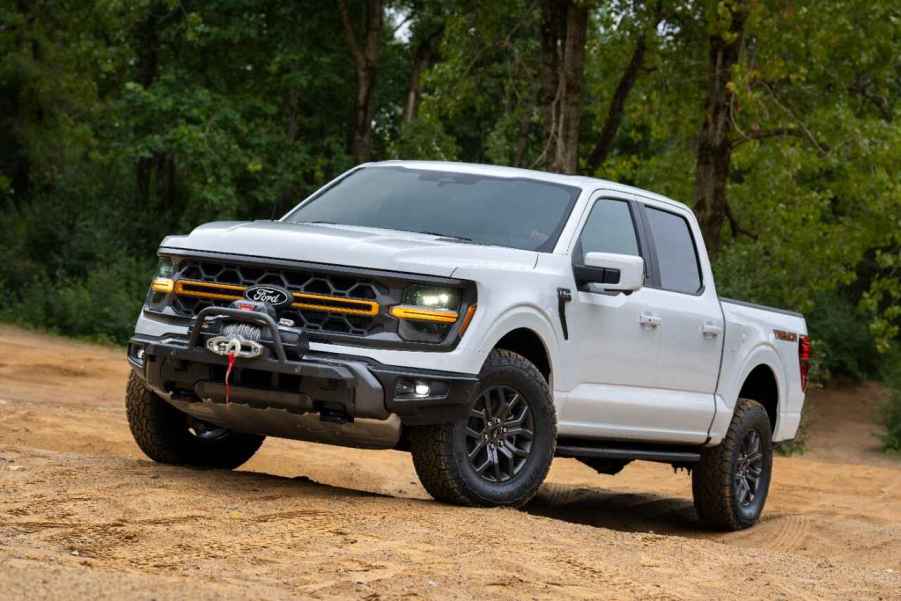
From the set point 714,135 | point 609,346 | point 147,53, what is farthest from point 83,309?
point 609,346

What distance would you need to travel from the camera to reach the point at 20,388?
53.1ft

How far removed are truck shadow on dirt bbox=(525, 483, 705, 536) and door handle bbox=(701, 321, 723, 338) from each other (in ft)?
4.87

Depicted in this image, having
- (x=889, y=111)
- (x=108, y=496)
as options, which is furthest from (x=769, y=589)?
(x=889, y=111)

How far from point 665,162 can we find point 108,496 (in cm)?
2703

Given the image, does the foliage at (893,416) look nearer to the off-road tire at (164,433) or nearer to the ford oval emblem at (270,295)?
the off-road tire at (164,433)

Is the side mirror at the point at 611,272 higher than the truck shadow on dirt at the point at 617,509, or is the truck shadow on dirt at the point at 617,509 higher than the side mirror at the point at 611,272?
the side mirror at the point at 611,272

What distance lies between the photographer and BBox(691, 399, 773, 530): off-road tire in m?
10.5

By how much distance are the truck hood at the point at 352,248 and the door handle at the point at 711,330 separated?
6.34ft

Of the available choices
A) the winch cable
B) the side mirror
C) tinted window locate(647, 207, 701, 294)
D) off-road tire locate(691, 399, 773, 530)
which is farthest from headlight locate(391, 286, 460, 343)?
off-road tire locate(691, 399, 773, 530)

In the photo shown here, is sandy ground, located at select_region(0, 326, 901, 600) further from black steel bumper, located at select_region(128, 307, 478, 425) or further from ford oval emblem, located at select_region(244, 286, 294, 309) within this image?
ford oval emblem, located at select_region(244, 286, 294, 309)

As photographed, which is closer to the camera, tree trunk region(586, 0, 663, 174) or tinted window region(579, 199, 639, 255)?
tinted window region(579, 199, 639, 255)

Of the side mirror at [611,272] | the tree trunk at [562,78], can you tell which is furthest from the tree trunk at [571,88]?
the side mirror at [611,272]

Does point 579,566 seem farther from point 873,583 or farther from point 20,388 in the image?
point 20,388

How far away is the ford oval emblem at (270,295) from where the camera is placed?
25.3 ft
